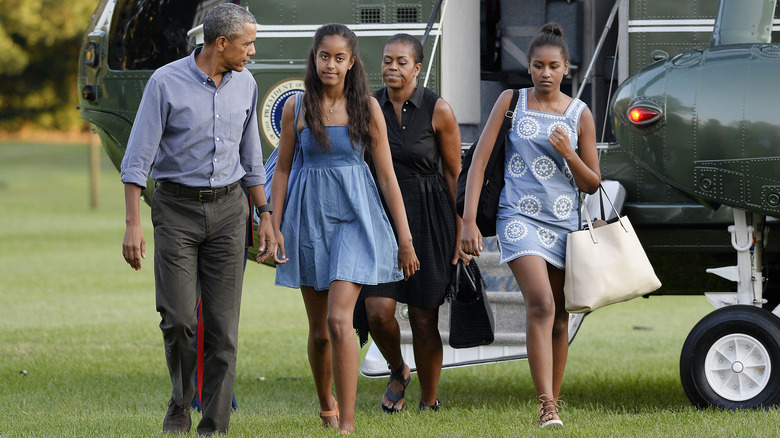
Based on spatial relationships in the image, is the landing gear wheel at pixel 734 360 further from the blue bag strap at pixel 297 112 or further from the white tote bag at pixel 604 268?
the blue bag strap at pixel 297 112

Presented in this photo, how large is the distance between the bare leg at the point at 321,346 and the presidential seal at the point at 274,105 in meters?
1.99

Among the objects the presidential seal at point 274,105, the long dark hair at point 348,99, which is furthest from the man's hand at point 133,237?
the presidential seal at point 274,105

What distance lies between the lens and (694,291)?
736 cm

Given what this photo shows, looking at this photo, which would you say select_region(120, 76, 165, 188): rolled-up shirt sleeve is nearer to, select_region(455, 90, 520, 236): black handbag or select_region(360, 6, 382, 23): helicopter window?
select_region(455, 90, 520, 236): black handbag

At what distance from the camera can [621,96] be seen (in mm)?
6086

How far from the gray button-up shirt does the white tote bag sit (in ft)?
5.13

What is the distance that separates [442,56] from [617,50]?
102 cm

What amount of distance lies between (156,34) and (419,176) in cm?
245

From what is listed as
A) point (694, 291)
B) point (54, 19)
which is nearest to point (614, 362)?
point (694, 291)

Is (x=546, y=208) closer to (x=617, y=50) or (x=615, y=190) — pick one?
(x=615, y=190)

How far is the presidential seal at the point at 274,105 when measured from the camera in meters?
7.13

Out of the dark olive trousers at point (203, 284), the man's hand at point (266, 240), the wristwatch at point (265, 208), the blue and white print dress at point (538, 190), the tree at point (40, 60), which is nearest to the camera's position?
the dark olive trousers at point (203, 284)

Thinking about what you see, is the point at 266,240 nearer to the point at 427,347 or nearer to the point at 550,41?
the point at 427,347

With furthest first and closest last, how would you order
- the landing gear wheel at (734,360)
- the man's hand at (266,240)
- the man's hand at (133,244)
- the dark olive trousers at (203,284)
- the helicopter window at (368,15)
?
the helicopter window at (368,15), the landing gear wheel at (734,360), the man's hand at (266,240), the dark olive trousers at (203,284), the man's hand at (133,244)
